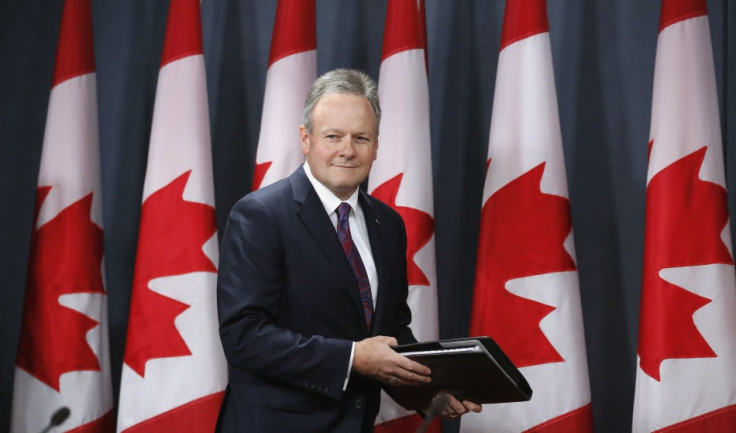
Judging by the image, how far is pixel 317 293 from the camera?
1.67m

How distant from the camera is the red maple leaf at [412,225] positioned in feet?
9.15

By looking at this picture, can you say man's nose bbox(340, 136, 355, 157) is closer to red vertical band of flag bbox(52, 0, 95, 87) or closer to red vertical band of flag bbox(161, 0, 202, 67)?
red vertical band of flag bbox(161, 0, 202, 67)

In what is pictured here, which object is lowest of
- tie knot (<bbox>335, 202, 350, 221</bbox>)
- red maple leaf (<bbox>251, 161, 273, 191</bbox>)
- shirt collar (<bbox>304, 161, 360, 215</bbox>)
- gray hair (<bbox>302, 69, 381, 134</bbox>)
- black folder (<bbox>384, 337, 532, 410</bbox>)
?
black folder (<bbox>384, 337, 532, 410</bbox>)

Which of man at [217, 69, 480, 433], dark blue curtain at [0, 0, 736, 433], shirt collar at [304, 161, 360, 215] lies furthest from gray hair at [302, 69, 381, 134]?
dark blue curtain at [0, 0, 736, 433]

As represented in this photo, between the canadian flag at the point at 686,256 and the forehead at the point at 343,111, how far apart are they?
1313mm

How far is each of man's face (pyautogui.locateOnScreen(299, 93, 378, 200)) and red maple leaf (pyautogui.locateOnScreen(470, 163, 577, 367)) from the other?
1072 mm

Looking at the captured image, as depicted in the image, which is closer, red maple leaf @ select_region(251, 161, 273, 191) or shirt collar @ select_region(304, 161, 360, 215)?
shirt collar @ select_region(304, 161, 360, 215)

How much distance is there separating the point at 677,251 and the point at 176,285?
5.60 ft

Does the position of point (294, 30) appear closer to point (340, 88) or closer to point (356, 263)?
point (340, 88)

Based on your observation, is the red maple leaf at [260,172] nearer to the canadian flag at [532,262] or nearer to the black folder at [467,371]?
the canadian flag at [532,262]

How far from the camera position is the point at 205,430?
9.11ft

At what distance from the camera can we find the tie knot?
5.92 feet

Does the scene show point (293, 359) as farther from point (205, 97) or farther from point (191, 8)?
point (191, 8)

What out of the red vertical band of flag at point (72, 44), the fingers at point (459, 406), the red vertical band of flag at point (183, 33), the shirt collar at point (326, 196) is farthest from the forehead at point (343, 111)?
the red vertical band of flag at point (72, 44)
